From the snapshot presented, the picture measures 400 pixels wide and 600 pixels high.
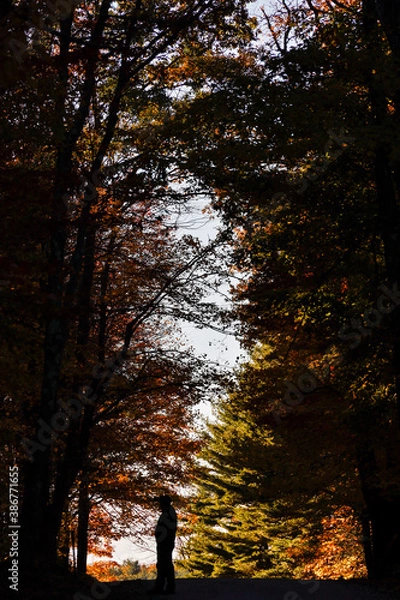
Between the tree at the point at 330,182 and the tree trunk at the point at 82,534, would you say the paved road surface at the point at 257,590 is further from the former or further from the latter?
the tree trunk at the point at 82,534

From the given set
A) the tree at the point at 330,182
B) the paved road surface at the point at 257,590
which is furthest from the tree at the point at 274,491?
the paved road surface at the point at 257,590

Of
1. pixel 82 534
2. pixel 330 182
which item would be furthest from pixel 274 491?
pixel 330 182

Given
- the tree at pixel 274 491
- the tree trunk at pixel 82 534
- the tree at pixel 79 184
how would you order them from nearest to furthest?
the tree at pixel 79 184
the tree at pixel 274 491
the tree trunk at pixel 82 534

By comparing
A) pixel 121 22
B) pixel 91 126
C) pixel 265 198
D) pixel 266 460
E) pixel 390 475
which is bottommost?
pixel 390 475

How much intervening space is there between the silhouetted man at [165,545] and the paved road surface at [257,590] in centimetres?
27

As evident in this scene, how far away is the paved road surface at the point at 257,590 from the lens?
12.5 metres

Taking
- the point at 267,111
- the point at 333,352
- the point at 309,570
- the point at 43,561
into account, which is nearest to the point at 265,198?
the point at 267,111

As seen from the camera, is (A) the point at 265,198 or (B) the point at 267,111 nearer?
(B) the point at 267,111

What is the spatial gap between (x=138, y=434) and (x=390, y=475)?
8.85 metres

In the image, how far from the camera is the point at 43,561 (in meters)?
12.1

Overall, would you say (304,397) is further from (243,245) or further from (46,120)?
(46,120)

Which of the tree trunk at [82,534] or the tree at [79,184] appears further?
the tree trunk at [82,534]

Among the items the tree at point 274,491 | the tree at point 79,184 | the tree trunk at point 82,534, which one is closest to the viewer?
the tree at point 79,184

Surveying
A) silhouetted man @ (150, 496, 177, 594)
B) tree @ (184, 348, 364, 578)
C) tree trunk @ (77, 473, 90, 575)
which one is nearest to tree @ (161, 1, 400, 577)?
tree @ (184, 348, 364, 578)
